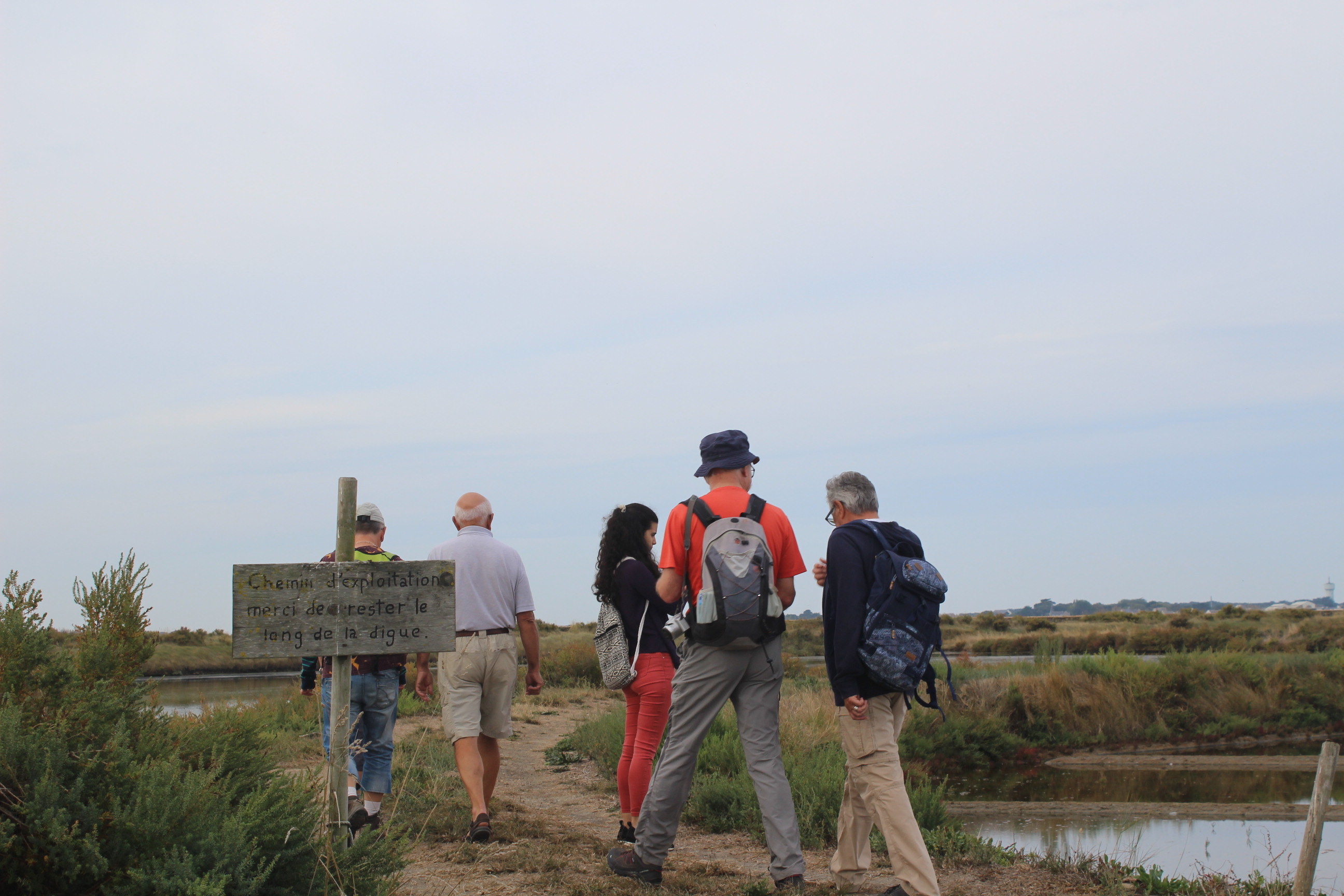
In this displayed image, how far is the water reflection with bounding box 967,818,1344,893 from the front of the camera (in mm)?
7879

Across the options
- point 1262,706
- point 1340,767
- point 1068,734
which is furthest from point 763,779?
point 1262,706

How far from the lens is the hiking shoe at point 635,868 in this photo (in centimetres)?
499

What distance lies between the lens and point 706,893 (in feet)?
16.1

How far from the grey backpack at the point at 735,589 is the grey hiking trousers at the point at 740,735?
0.12 meters

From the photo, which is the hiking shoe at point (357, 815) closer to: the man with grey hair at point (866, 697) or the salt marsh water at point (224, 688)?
the man with grey hair at point (866, 697)

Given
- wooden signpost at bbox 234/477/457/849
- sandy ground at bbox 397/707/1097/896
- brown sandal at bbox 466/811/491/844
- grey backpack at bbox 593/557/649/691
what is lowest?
sandy ground at bbox 397/707/1097/896

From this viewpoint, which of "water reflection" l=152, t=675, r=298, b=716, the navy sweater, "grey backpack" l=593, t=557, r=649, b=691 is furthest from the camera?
"water reflection" l=152, t=675, r=298, b=716

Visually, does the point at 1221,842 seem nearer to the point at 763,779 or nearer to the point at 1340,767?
the point at 763,779

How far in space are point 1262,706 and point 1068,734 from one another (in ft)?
14.5

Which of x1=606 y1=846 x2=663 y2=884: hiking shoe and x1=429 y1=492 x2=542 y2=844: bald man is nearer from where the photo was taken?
x1=606 y1=846 x2=663 y2=884: hiking shoe

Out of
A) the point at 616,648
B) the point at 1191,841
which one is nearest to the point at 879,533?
the point at 616,648

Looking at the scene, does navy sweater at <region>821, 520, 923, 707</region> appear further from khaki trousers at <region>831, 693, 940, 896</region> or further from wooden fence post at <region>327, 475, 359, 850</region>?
wooden fence post at <region>327, 475, 359, 850</region>

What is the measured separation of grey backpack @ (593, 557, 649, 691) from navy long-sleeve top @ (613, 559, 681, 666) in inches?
0.8

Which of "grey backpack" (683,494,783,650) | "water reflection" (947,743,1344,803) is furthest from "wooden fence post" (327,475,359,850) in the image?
"water reflection" (947,743,1344,803)
